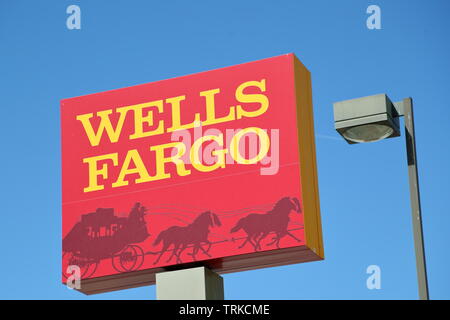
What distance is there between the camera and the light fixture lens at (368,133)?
43.9ft

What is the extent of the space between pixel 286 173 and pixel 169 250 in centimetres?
222

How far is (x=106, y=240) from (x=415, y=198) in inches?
232

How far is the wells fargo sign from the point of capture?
1588 cm

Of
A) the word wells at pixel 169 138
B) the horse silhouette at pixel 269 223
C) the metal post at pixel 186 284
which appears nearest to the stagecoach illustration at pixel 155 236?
the horse silhouette at pixel 269 223

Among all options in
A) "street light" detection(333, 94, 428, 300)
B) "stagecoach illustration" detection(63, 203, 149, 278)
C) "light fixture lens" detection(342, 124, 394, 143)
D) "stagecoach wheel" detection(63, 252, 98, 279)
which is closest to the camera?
"street light" detection(333, 94, 428, 300)

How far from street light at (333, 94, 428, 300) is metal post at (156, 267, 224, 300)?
3696 mm

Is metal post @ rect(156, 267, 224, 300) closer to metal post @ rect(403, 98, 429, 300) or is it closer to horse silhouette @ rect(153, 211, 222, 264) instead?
horse silhouette @ rect(153, 211, 222, 264)

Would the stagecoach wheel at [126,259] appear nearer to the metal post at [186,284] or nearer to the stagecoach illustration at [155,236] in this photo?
the stagecoach illustration at [155,236]

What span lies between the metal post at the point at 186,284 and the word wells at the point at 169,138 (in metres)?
1.60

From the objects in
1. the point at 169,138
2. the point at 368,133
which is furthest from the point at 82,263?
the point at 368,133

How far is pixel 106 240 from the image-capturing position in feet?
54.9

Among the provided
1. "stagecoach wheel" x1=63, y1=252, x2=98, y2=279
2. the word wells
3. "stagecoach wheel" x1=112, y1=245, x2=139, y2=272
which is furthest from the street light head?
"stagecoach wheel" x1=63, y1=252, x2=98, y2=279
